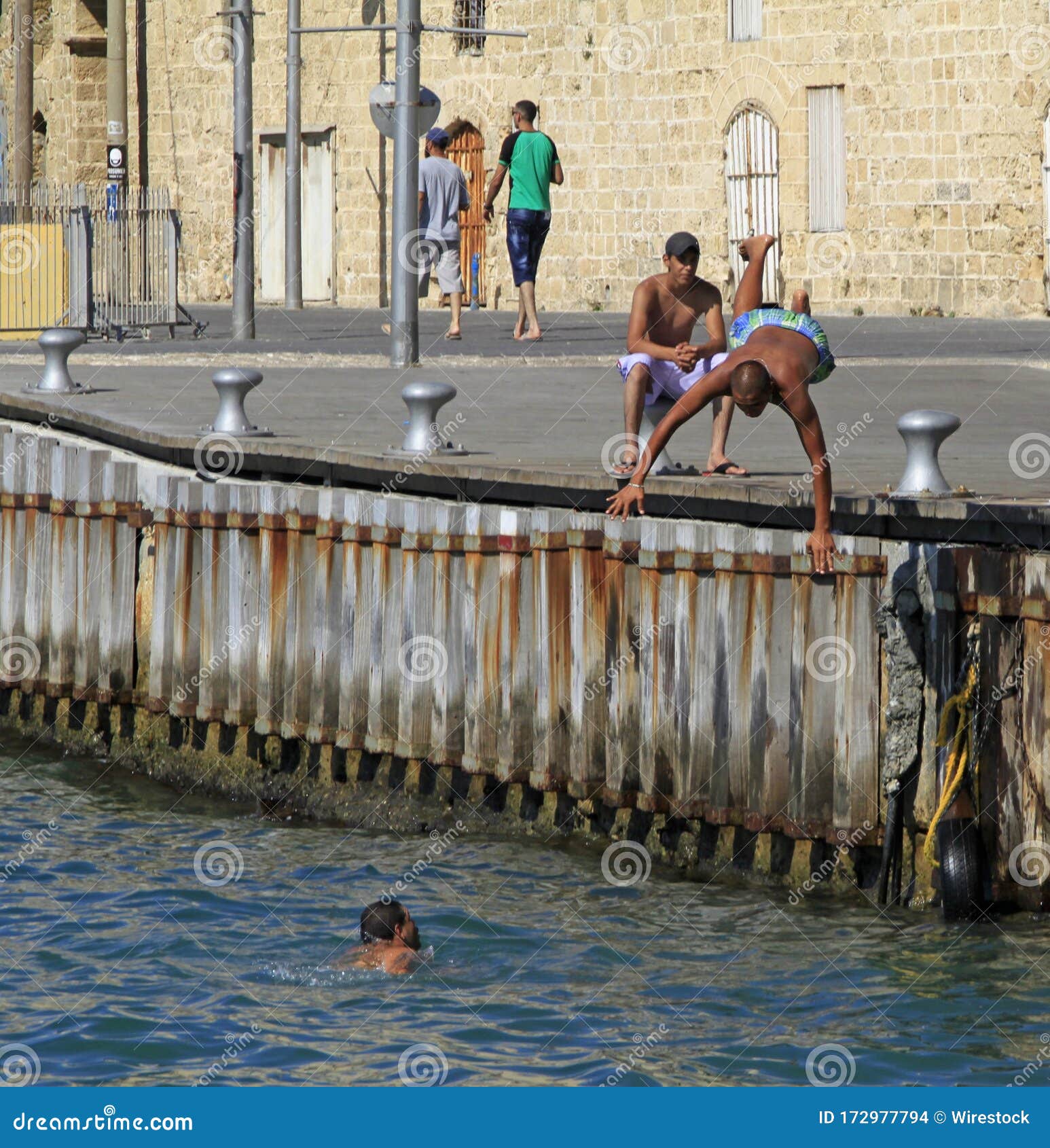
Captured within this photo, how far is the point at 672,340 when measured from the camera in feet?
A: 40.7

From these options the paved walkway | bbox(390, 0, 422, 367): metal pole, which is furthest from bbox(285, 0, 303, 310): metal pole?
bbox(390, 0, 422, 367): metal pole

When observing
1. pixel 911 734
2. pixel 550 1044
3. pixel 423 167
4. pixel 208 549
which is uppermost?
pixel 423 167

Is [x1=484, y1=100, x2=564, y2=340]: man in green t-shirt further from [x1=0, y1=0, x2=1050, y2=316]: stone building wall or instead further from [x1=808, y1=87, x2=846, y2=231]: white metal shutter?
[x1=808, y1=87, x2=846, y2=231]: white metal shutter

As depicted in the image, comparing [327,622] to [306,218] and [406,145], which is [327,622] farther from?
[306,218]

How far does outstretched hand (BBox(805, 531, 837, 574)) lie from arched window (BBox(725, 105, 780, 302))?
68.4 feet

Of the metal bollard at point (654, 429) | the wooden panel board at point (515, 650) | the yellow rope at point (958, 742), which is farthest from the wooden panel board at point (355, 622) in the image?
the yellow rope at point (958, 742)

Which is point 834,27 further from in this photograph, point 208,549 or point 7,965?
point 7,965

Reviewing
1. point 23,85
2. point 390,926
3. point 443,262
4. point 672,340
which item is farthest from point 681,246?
point 23,85

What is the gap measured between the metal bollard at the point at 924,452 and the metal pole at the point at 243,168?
12.8 m

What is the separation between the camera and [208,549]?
44.2 ft

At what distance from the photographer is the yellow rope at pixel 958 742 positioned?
988 centimetres

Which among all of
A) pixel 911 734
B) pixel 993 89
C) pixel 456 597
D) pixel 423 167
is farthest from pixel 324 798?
pixel 993 89

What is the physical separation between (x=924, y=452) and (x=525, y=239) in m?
11.7

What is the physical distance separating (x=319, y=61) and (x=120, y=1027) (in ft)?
93.2
